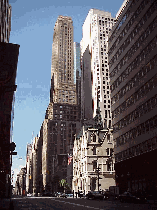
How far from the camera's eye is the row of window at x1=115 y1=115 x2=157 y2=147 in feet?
147

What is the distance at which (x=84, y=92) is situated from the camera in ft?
593

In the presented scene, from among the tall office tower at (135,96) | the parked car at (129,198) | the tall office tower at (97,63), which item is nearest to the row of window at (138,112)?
the tall office tower at (135,96)

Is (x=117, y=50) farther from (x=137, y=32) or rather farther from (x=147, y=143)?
(x=147, y=143)

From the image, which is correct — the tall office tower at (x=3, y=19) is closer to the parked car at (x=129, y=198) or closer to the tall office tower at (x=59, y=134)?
the parked car at (x=129, y=198)

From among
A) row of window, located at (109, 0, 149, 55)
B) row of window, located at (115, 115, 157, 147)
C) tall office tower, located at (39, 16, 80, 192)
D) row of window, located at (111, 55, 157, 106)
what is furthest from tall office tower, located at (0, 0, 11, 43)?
tall office tower, located at (39, 16, 80, 192)

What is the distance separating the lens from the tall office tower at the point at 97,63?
457 feet

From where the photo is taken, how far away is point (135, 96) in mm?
52719

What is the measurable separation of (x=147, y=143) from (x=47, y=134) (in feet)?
417

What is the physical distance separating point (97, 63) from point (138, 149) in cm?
10499

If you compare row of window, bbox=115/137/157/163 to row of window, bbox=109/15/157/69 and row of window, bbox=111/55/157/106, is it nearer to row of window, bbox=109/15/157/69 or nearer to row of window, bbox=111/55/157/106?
row of window, bbox=111/55/157/106

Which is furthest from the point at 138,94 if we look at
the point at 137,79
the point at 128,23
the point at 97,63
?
the point at 97,63

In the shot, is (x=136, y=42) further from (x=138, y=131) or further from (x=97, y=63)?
(x=97, y=63)

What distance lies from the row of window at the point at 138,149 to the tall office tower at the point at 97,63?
69388 mm

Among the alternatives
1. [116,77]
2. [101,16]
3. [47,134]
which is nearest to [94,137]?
[116,77]
